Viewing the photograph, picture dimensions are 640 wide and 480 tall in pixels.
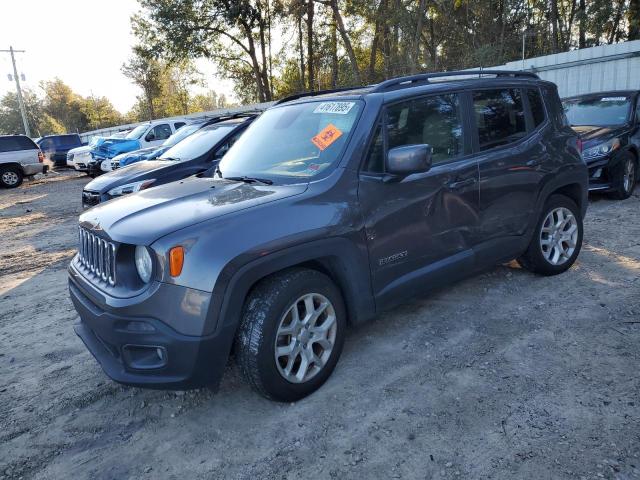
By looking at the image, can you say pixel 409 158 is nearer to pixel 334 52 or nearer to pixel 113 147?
pixel 113 147

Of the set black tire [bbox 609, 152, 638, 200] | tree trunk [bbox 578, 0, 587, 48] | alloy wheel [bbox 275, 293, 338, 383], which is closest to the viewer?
alloy wheel [bbox 275, 293, 338, 383]

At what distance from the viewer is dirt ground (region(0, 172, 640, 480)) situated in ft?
8.00

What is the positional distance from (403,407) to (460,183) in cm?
174

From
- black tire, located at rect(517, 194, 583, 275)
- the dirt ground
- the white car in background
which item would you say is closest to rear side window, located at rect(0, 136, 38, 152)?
the white car in background

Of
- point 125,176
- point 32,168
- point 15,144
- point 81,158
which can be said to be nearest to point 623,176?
point 125,176

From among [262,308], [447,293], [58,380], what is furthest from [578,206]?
[58,380]

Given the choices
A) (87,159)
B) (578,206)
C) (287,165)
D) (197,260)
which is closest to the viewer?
(197,260)

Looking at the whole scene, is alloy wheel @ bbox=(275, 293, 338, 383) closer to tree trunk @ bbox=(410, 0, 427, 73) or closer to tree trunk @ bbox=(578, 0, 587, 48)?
tree trunk @ bbox=(410, 0, 427, 73)

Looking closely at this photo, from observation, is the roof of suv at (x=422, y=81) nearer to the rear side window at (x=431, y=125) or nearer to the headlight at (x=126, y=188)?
the rear side window at (x=431, y=125)

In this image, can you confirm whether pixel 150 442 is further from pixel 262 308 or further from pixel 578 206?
pixel 578 206

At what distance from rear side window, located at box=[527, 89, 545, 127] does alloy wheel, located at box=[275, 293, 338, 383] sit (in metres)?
2.76

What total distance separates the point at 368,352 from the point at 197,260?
1587 mm

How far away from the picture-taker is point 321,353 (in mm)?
3055

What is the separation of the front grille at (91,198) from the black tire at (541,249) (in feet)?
19.8
